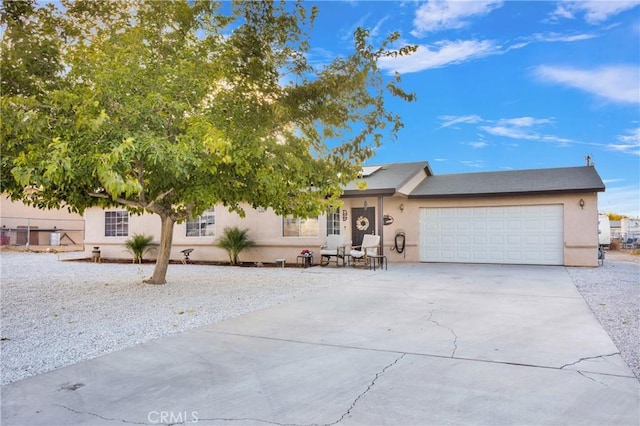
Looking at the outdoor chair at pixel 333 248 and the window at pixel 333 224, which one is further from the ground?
the window at pixel 333 224

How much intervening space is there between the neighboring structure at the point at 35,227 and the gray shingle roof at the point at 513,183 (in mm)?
23301

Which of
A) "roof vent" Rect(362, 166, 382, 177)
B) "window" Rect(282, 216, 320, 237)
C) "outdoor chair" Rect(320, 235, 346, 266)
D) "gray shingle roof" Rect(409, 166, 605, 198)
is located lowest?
"outdoor chair" Rect(320, 235, 346, 266)

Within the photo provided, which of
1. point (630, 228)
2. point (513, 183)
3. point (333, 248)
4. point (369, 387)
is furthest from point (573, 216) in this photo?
point (630, 228)

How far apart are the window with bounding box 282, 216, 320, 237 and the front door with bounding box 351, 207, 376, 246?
1589mm

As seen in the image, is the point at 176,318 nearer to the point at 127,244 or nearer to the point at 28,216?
the point at 127,244

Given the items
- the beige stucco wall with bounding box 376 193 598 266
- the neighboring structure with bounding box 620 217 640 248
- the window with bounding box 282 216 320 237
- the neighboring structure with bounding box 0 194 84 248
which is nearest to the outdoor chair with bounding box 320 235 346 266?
the window with bounding box 282 216 320 237

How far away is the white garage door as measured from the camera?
46.1 feet

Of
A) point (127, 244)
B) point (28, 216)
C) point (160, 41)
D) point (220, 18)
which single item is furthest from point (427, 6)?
point (28, 216)

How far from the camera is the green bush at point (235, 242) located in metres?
15.8

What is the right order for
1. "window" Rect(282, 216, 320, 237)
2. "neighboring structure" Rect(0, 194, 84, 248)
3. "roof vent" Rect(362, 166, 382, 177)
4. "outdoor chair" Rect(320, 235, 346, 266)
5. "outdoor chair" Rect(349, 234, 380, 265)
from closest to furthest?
"outdoor chair" Rect(349, 234, 380, 265) → "outdoor chair" Rect(320, 235, 346, 266) → "window" Rect(282, 216, 320, 237) → "roof vent" Rect(362, 166, 382, 177) → "neighboring structure" Rect(0, 194, 84, 248)

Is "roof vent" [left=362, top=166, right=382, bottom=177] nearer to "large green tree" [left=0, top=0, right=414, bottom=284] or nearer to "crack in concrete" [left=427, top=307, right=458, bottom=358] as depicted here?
"large green tree" [left=0, top=0, right=414, bottom=284]

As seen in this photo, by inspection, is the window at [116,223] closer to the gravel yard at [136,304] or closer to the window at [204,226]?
the window at [204,226]

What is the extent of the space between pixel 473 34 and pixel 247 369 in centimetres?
1260

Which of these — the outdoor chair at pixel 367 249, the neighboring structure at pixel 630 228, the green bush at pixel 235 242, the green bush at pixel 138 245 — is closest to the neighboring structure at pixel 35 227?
the green bush at pixel 138 245
